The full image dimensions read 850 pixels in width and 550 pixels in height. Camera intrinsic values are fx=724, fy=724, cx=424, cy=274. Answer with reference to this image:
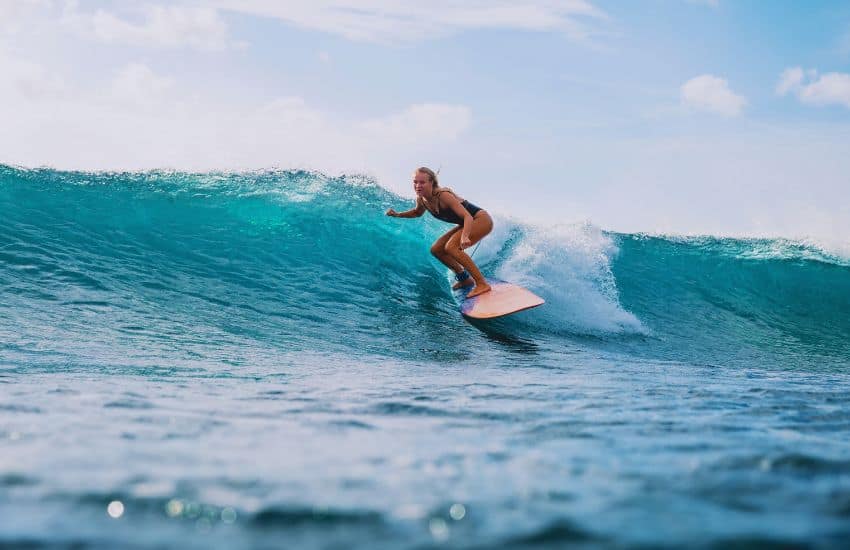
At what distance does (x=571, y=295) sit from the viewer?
10227 millimetres

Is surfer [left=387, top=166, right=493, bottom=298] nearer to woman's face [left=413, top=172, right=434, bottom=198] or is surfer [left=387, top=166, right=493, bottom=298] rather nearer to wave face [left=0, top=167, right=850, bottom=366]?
woman's face [left=413, top=172, right=434, bottom=198]

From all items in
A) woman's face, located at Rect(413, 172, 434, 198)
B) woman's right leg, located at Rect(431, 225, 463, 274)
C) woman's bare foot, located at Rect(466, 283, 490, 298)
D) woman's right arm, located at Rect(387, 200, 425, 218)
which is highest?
woman's face, located at Rect(413, 172, 434, 198)

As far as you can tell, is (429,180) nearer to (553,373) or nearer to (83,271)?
(553,373)

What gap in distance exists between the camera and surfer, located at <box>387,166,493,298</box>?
8.73 m

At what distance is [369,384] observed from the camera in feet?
16.7

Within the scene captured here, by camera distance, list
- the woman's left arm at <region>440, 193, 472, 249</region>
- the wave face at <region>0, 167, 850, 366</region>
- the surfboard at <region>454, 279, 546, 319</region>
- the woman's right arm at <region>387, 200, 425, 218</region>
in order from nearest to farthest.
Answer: the wave face at <region>0, 167, 850, 366</region>, the woman's left arm at <region>440, 193, 472, 249</region>, the surfboard at <region>454, 279, 546, 319</region>, the woman's right arm at <region>387, 200, 425, 218</region>

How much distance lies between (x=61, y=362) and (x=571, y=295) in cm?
670

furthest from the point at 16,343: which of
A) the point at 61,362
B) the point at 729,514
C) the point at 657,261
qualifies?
the point at 657,261

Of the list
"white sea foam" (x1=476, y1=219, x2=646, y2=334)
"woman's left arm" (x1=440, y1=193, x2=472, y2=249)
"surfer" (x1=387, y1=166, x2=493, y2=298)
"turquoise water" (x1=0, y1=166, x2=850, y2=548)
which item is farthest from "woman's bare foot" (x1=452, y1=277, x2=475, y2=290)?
"woman's left arm" (x1=440, y1=193, x2=472, y2=249)

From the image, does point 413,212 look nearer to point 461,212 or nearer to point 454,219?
point 454,219

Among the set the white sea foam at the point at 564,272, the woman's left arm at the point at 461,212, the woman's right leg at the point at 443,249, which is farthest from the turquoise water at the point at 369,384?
the woman's left arm at the point at 461,212

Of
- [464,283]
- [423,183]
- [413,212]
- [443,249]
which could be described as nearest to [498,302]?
[464,283]

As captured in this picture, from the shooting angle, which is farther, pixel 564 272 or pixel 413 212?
pixel 564 272

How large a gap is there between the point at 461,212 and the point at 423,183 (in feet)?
1.90
